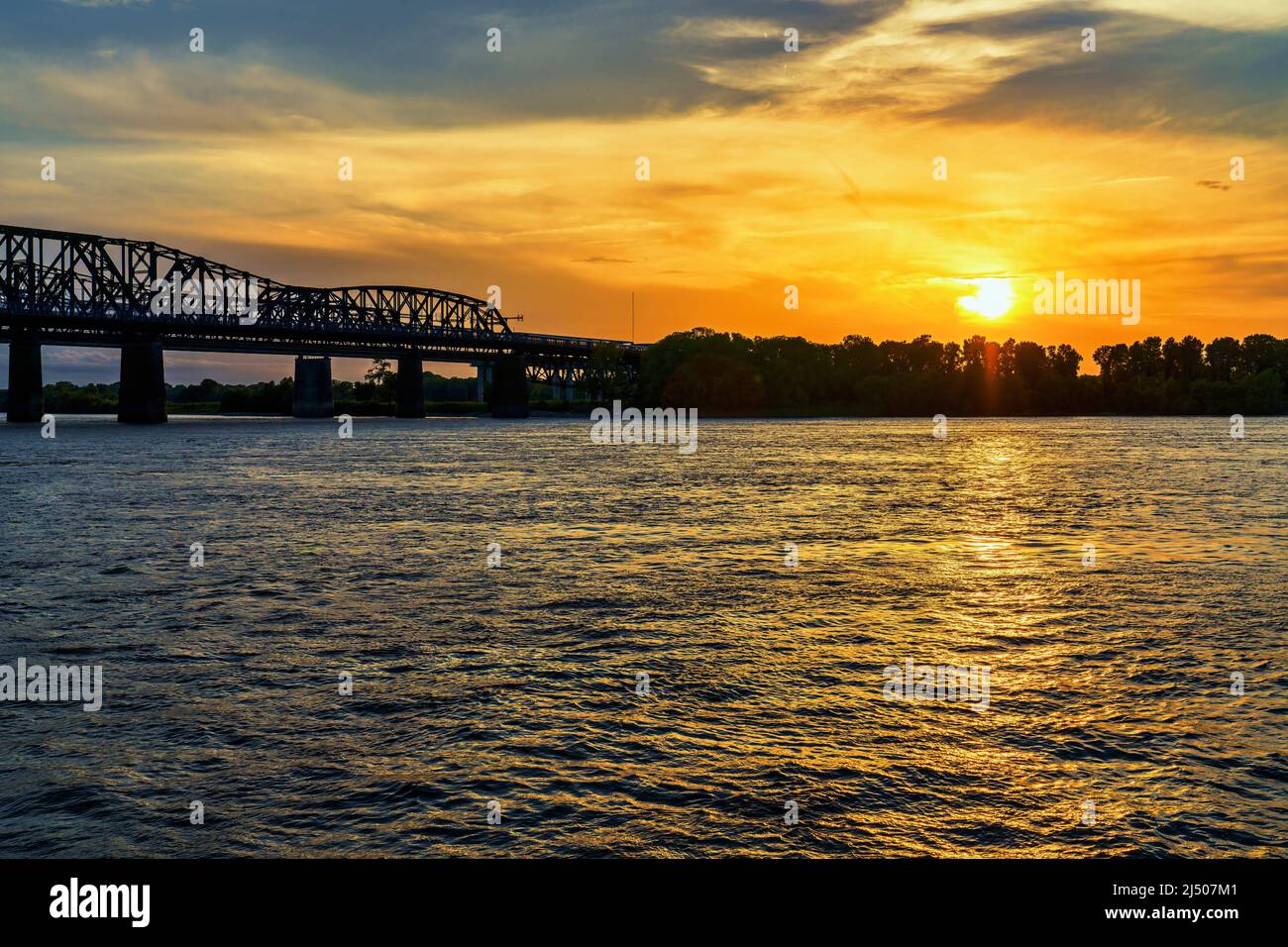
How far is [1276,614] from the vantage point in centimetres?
1978

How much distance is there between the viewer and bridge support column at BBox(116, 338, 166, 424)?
17188 centimetres

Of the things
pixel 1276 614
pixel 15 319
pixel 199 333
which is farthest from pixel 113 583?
pixel 199 333

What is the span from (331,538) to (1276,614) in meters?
24.9

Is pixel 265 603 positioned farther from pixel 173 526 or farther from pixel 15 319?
pixel 15 319

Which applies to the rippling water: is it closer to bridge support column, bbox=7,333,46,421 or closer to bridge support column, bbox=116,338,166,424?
bridge support column, bbox=7,333,46,421

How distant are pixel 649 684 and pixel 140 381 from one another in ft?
592

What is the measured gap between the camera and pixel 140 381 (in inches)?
6796

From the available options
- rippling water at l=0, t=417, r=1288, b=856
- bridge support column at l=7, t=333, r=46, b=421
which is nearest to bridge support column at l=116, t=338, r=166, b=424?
bridge support column at l=7, t=333, r=46, b=421

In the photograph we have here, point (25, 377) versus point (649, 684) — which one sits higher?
point (25, 377)

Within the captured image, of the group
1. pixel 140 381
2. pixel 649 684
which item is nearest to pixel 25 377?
pixel 140 381

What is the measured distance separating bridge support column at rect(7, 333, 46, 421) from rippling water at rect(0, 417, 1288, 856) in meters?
147

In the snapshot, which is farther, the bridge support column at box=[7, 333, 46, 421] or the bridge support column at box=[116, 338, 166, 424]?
the bridge support column at box=[116, 338, 166, 424]

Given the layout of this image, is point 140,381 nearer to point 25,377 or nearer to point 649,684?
point 25,377

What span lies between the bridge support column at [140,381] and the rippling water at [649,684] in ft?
493
